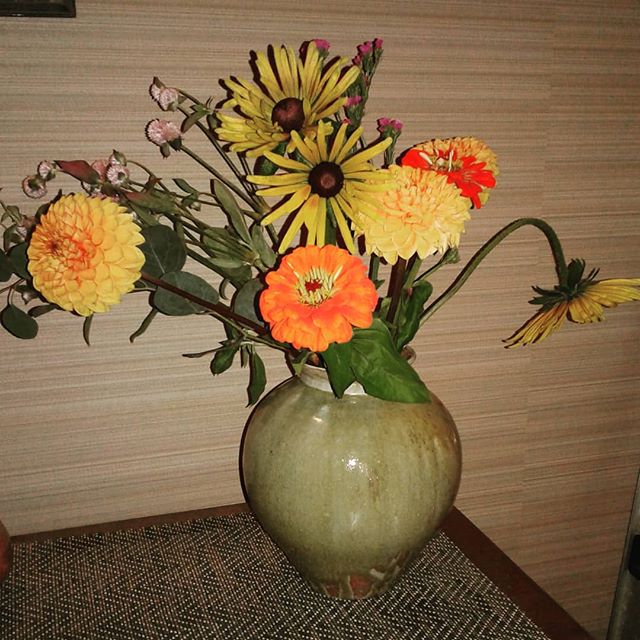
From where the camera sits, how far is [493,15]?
0.94m

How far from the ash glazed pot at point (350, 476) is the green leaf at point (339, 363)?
0.12 ft

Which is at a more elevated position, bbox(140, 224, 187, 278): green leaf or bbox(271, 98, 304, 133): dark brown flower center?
bbox(271, 98, 304, 133): dark brown flower center

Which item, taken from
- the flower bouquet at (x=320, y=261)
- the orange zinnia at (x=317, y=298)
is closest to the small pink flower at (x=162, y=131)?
the flower bouquet at (x=320, y=261)

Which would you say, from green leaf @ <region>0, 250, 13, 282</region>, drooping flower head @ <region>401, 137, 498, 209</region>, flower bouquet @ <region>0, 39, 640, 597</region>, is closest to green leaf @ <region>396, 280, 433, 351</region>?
flower bouquet @ <region>0, 39, 640, 597</region>

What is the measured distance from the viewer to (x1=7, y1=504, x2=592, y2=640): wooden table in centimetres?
71

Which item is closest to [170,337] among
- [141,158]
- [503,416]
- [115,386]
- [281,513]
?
[115,386]

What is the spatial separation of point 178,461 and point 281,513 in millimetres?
362

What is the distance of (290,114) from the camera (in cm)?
59

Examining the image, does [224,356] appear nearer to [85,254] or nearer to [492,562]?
[85,254]

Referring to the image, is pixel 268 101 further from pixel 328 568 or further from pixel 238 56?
pixel 328 568

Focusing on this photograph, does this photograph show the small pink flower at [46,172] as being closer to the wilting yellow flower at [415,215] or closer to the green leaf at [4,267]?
the green leaf at [4,267]

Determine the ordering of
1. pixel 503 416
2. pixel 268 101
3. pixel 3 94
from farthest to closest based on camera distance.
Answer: pixel 503 416 → pixel 3 94 → pixel 268 101

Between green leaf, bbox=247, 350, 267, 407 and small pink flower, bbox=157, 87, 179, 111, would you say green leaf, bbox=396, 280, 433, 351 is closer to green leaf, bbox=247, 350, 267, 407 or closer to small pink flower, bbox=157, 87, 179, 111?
green leaf, bbox=247, 350, 267, 407

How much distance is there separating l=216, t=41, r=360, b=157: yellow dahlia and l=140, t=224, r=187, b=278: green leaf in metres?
0.12
